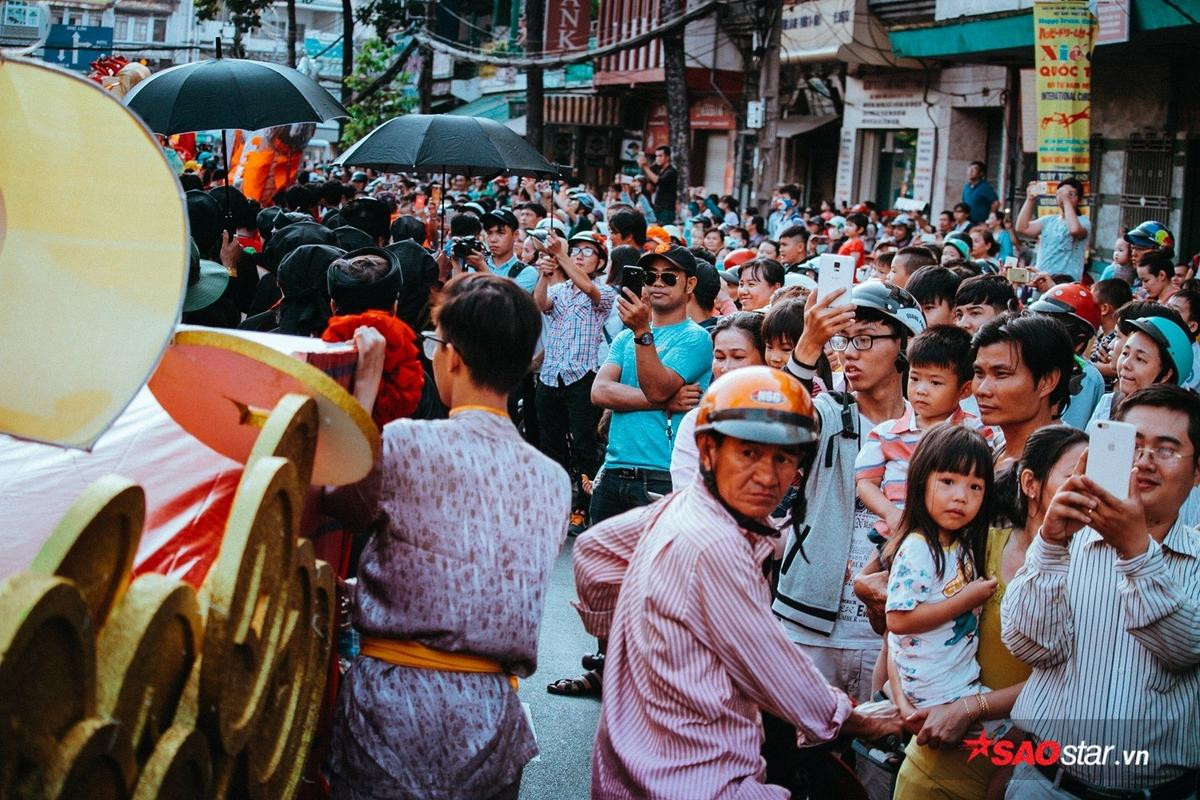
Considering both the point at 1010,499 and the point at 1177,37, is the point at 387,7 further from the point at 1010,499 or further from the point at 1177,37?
the point at 1010,499

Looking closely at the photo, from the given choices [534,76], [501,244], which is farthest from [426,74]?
[501,244]

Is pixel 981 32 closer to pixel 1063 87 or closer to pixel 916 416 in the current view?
pixel 1063 87

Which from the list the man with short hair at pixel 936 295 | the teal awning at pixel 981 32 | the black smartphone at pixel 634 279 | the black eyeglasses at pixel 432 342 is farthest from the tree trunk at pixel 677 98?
the black eyeglasses at pixel 432 342

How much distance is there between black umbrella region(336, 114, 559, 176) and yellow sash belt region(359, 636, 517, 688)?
21.9 feet

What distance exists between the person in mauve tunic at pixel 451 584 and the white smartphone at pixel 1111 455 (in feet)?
4.07

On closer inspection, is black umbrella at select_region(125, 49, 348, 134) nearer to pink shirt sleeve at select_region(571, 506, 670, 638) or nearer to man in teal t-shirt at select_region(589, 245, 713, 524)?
man in teal t-shirt at select_region(589, 245, 713, 524)

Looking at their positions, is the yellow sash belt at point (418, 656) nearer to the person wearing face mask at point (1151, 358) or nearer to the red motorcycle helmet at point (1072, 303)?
the person wearing face mask at point (1151, 358)

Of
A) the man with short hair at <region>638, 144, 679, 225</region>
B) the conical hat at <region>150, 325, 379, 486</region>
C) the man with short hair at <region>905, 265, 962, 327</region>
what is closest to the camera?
the conical hat at <region>150, 325, 379, 486</region>

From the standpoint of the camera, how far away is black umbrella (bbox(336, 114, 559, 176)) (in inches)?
370

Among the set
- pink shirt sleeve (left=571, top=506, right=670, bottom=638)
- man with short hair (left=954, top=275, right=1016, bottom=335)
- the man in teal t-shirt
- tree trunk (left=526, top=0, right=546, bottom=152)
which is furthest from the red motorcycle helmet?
tree trunk (left=526, top=0, right=546, bottom=152)

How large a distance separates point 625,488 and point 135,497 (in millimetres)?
4253

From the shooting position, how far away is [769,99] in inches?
750

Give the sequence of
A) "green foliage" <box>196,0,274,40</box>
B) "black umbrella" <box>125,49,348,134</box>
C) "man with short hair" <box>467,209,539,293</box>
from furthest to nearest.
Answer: "green foliage" <box>196,0,274,40</box>
"man with short hair" <box>467,209,539,293</box>
"black umbrella" <box>125,49,348,134</box>

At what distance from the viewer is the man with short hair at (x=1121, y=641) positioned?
326cm
